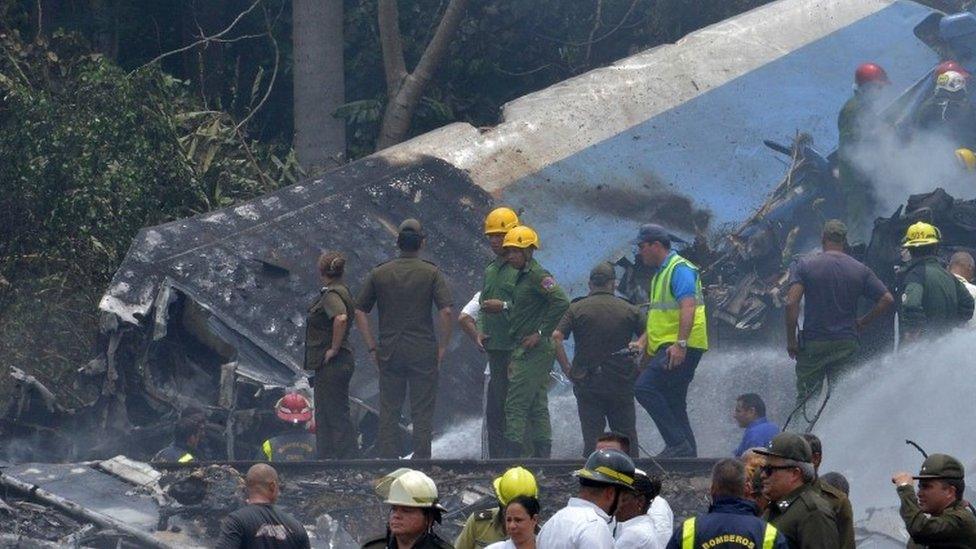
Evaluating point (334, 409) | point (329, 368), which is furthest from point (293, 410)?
point (329, 368)

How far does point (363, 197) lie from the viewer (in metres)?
12.1

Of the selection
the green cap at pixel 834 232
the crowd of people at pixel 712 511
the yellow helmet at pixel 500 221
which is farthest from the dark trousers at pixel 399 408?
the crowd of people at pixel 712 511

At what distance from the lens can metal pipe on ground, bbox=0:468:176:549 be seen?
7832mm

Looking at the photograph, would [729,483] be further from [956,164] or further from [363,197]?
[956,164]

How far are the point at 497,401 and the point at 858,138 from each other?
15.1ft

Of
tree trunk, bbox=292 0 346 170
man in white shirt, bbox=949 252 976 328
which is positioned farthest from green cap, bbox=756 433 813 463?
tree trunk, bbox=292 0 346 170

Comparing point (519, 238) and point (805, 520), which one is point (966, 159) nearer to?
point (519, 238)

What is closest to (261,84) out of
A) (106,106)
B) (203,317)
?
(106,106)

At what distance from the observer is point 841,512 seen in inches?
215

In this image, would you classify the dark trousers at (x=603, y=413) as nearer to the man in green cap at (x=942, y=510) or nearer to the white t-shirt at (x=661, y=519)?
the white t-shirt at (x=661, y=519)

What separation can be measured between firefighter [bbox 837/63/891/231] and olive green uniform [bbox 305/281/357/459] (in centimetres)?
488

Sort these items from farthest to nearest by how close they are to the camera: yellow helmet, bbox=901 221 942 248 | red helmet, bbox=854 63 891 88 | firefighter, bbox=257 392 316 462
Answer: red helmet, bbox=854 63 891 88 < firefighter, bbox=257 392 316 462 < yellow helmet, bbox=901 221 942 248

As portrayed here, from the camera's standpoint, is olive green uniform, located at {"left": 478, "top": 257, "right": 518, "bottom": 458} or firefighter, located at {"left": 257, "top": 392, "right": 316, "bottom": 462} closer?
olive green uniform, located at {"left": 478, "top": 257, "right": 518, "bottom": 458}

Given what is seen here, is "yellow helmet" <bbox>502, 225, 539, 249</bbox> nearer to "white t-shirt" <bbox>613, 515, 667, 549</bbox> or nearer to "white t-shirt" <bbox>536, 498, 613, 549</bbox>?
"white t-shirt" <bbox>613, 515, 667, 549</bbox>
